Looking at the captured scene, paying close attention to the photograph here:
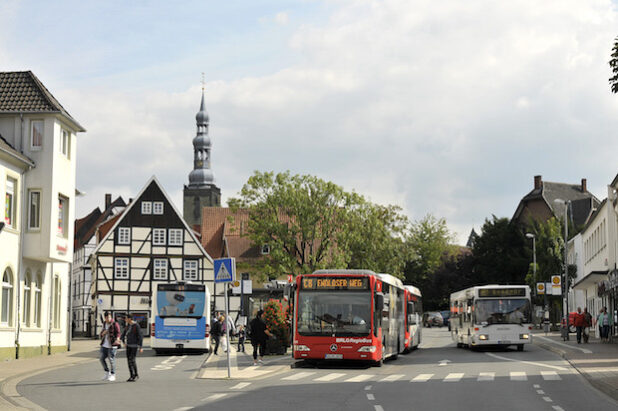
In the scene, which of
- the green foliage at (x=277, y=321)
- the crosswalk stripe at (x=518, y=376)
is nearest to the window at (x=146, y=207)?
the green foliage at (x=277, y=321)

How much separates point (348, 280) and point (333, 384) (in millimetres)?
6608

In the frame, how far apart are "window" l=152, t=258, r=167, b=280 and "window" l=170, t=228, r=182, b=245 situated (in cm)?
163

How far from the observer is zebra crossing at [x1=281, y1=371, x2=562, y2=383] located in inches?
882

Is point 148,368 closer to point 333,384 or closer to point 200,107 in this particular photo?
point 333,384

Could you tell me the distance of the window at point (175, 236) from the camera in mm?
73375

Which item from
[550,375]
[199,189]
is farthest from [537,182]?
[550,375]

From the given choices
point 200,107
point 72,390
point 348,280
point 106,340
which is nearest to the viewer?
point 72,390

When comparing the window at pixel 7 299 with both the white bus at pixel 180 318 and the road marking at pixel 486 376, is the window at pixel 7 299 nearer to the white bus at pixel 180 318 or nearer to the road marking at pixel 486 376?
the white bus at pixel 180 318

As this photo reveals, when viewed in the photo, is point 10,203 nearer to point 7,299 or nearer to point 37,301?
point 7,299

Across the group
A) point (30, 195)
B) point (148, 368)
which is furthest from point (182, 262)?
point (148, 368)

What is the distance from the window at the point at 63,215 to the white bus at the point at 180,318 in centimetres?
481

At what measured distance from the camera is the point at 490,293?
36.9 metres

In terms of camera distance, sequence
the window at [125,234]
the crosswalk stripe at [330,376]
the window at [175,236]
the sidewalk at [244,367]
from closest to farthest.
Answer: the crosswalk stripe at [330,376] → the sidewalk at [244,367] → the window at [125,234] → the window at [175,236]

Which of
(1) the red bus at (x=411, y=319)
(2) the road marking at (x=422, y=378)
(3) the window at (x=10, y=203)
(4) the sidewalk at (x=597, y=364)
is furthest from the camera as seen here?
(1) the red bus at (x=411, y=319)
